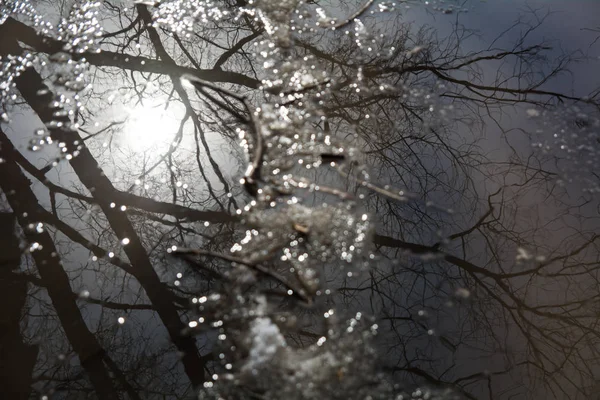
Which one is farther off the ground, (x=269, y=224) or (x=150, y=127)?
(x=150, y=127)

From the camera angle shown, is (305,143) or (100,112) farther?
(100,112)

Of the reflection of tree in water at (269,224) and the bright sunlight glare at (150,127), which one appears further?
the bright sunlight glare at (150,127)

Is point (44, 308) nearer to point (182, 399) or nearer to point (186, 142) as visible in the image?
point (182, 399)

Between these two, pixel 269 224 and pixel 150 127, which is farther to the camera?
pixel 150 127

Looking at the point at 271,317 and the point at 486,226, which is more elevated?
the point at 486,226

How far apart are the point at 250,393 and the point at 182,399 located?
15.1 inches

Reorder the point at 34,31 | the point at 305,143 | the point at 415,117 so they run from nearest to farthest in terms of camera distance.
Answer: the point at 305,143 → the point at 415,117 → the point at 34,31

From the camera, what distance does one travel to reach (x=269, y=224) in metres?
1.77

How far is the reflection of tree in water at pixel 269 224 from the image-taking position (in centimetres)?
169

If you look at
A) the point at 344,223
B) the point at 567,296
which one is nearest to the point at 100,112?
the point at 344,223

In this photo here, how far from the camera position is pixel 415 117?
234cm

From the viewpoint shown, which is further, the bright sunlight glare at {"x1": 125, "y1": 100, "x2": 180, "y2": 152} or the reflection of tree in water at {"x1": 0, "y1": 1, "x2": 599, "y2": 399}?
the bright sunlight glare at {"x1": 125, "y1": 100, "x2": 180, "y2": 152}

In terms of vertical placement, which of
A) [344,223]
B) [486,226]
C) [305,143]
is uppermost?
[305,143]

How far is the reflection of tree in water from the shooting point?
1.69m
